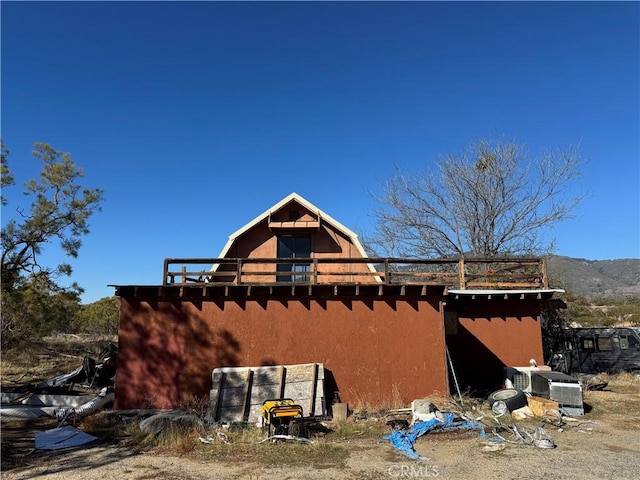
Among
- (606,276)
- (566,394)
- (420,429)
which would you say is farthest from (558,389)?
(606,276)

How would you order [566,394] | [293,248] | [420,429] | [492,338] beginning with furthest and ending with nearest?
[293,248] → [492,338] → [566,394] → [420,429]

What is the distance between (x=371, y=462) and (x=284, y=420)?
238 centimetres

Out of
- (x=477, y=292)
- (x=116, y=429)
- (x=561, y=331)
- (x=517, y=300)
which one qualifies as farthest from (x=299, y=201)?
(x=561, y=331)

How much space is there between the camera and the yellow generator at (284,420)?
9.38 m

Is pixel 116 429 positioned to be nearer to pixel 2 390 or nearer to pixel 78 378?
pixel 78 378

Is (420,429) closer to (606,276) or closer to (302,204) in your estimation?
(302,204)

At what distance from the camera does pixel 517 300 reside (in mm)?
15930

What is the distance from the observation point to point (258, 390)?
1173 centimetres

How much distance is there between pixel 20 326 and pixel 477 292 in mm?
17166

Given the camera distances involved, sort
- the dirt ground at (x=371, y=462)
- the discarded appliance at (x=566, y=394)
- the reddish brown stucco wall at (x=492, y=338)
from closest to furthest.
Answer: the dirt ground at (x=371, y=462), the discarded appliance at (x=566, y=394), the reddish brown stucco wall at (x=492, y=338)

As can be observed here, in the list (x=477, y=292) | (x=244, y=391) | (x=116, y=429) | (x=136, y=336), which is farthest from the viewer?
(x=477, y=292)

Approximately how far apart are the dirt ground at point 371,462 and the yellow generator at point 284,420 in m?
0.47

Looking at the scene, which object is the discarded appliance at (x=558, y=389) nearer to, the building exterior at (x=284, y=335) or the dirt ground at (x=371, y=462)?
the dirt ground at (x=371, y=462)

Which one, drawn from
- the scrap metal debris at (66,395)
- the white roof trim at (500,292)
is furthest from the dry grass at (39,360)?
the white roof trim at (500,292)
